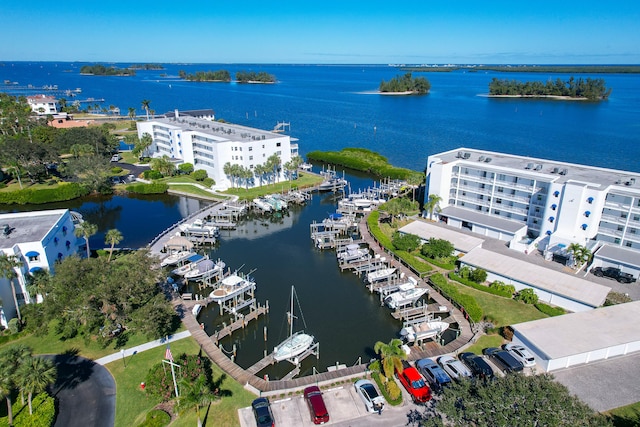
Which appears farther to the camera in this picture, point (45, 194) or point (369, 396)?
point (45, 194)

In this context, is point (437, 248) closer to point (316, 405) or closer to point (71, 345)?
point (316, 405)

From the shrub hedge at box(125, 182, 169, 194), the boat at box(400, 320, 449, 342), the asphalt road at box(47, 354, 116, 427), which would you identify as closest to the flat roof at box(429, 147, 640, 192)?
the boat at box(400, 320, 449, 342)

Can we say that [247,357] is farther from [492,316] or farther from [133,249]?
[133,249]

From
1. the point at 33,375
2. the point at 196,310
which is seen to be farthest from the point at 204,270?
the point at 33,375

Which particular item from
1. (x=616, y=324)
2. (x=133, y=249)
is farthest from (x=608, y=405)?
(x=133, y=249)

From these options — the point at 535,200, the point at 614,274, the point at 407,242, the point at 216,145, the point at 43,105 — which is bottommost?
the point at 614,274

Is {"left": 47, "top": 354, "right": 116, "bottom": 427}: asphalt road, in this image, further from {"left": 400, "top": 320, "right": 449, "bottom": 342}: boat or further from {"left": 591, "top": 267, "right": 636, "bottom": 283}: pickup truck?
{"left": 591, "top": 267, "right": 636, "bottom": 283}: pickup truck
